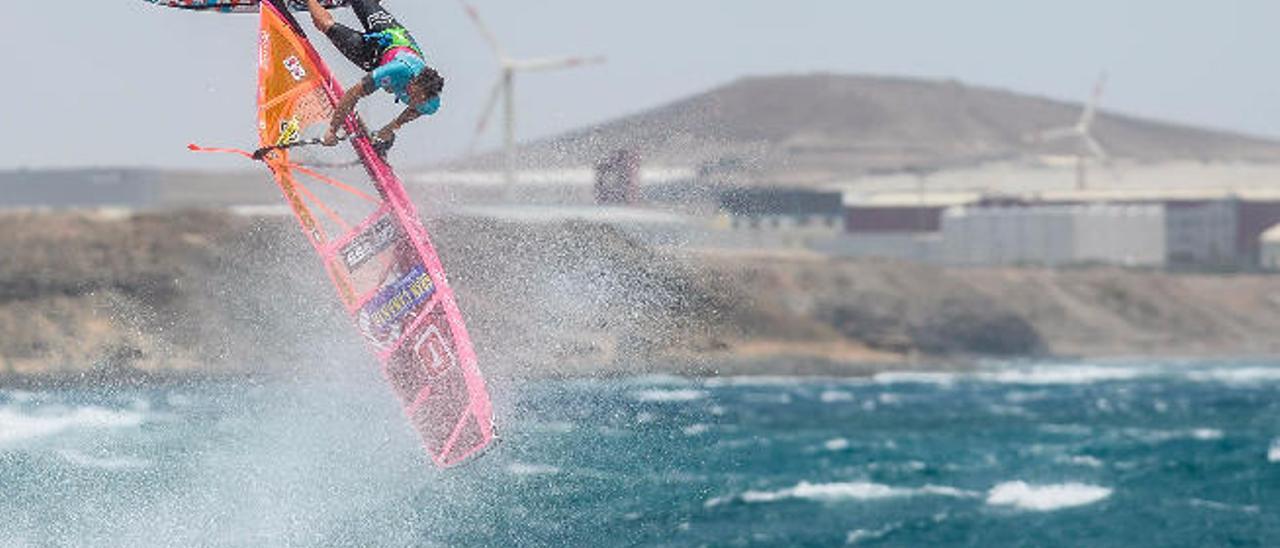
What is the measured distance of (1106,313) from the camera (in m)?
152

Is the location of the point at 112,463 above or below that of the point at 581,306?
below

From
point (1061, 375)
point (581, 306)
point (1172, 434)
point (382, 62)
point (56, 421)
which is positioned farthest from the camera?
point (1061, 375)

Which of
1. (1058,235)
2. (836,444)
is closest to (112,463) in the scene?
(836,444)

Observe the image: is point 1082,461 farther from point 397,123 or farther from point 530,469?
point 397,123

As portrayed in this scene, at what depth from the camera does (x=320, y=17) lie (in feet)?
55.9

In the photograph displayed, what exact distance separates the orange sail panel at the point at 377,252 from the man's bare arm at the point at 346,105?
1.34 ft

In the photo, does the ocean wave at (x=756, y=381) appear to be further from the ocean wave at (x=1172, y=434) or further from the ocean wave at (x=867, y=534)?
the ocean wave at (x=867, y=534)

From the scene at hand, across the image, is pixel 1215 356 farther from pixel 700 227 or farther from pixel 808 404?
pixel 700 227

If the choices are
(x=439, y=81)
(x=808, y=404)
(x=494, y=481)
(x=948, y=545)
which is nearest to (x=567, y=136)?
(x=439, y=81)

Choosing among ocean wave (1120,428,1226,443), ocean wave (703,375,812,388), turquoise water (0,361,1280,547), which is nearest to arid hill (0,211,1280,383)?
ocean wave (703,375,812,388)

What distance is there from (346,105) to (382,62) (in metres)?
0.43

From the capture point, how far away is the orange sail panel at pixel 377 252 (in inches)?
699

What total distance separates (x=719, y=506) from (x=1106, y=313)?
122 metres

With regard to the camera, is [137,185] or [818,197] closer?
[137,185]
